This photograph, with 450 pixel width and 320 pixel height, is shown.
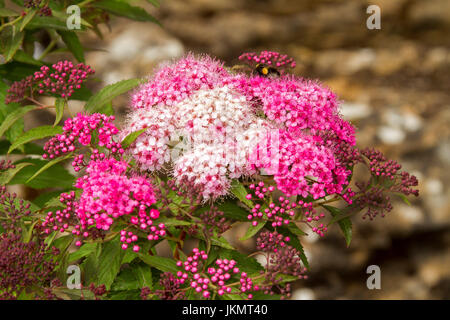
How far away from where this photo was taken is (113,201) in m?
1.29

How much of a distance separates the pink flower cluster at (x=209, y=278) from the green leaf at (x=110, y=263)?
0.15m

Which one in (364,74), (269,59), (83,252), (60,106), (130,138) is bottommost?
(83,252)

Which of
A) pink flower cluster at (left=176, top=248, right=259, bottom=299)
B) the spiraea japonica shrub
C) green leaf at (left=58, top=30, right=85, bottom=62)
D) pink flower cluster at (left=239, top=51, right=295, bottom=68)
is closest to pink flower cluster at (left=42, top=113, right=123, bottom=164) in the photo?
the spiraea japonica shrub

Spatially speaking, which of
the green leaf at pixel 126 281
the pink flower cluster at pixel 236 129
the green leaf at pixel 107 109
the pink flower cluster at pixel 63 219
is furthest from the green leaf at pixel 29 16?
the green leaf at pixel 126 281

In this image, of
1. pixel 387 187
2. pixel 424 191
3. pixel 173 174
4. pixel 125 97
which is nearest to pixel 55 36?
pixel 125 97

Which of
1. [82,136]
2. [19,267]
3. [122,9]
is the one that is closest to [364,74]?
[122,9]

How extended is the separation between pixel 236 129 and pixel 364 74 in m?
2.32

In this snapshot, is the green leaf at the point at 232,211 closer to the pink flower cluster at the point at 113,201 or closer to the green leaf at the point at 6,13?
the pink flower cluster at the point at 113,201

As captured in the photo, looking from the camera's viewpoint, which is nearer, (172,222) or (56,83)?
(172,222)

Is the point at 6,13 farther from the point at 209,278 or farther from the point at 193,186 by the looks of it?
the point at 209,278
